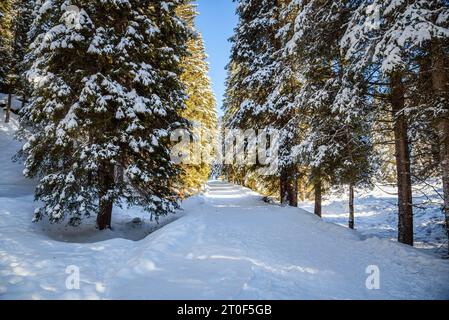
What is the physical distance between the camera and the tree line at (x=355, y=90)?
6.33 meters

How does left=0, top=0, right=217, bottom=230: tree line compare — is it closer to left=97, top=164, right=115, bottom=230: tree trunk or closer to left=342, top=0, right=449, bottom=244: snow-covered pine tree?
left=97, top=164, right=115, bottom=230: tree trunk

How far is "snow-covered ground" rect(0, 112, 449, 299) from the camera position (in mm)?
4812

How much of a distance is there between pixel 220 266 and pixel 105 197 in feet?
18.0

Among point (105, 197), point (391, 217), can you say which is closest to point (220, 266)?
point (105, 197)

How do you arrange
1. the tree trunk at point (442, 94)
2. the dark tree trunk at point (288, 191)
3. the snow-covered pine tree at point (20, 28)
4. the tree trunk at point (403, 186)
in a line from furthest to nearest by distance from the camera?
the snow-covered pine tree at point (20, 28) < the dark tree trunk at point (288, 191) < the tree trunk at point (403, 186) < the tree trunk at point (442, 94)

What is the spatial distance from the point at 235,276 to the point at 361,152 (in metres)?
6.38

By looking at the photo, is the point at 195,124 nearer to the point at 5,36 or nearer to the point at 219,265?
the point at 219,265

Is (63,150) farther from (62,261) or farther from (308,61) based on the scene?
(308,61)

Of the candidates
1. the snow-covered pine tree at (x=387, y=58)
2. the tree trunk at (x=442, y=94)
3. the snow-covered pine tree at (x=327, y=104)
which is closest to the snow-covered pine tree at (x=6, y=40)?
the snow-covered pine tree at (x=327, y=104)

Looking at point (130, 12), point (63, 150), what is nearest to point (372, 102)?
point (130, 12)

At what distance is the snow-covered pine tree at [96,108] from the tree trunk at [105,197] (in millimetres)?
36

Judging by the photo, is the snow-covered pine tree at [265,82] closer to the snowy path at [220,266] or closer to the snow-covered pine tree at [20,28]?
the snowy path at [220,266]

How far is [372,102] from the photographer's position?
945 cm
